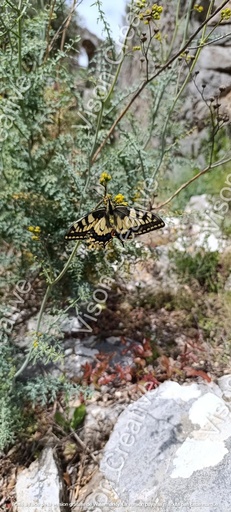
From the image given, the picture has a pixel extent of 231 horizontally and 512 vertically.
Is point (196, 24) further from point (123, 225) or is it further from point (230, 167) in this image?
point (123, 225)

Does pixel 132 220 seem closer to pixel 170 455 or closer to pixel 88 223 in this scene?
pixel 88 223

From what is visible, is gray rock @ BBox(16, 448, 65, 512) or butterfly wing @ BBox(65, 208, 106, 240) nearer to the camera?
butterfly wing @ BBox(65, 208, 106, 240)

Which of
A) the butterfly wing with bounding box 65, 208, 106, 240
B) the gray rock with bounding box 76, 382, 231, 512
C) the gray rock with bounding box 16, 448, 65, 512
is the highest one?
the butterfly wing with bounding box 65, 208, 106, 240

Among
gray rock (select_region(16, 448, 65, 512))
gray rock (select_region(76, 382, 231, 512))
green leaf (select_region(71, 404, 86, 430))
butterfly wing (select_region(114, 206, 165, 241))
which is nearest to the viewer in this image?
butterfly wing (select_region(114, 206, 165, 241))

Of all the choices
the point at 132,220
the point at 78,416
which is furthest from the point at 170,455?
the point at 132,220

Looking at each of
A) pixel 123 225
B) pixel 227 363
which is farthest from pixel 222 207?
pixel 123 225

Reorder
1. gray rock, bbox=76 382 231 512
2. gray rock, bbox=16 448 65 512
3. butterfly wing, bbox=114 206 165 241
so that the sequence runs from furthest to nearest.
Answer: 1. gray rock, bbox=16 448 65 512
2. gray rock, bbox=76 382 231 512
3. butterfly wing, bbox=114 206 165 241

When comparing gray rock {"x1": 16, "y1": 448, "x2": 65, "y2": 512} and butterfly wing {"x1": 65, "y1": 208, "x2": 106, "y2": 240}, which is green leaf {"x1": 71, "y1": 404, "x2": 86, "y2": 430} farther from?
butterfly wing {"x1": 65, "y1": 208, "x2": 106, "y2": 240}

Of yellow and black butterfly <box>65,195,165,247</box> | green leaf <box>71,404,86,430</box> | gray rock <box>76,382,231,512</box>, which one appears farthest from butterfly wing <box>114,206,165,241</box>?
green leaf <box>71,404,86,430</box>
